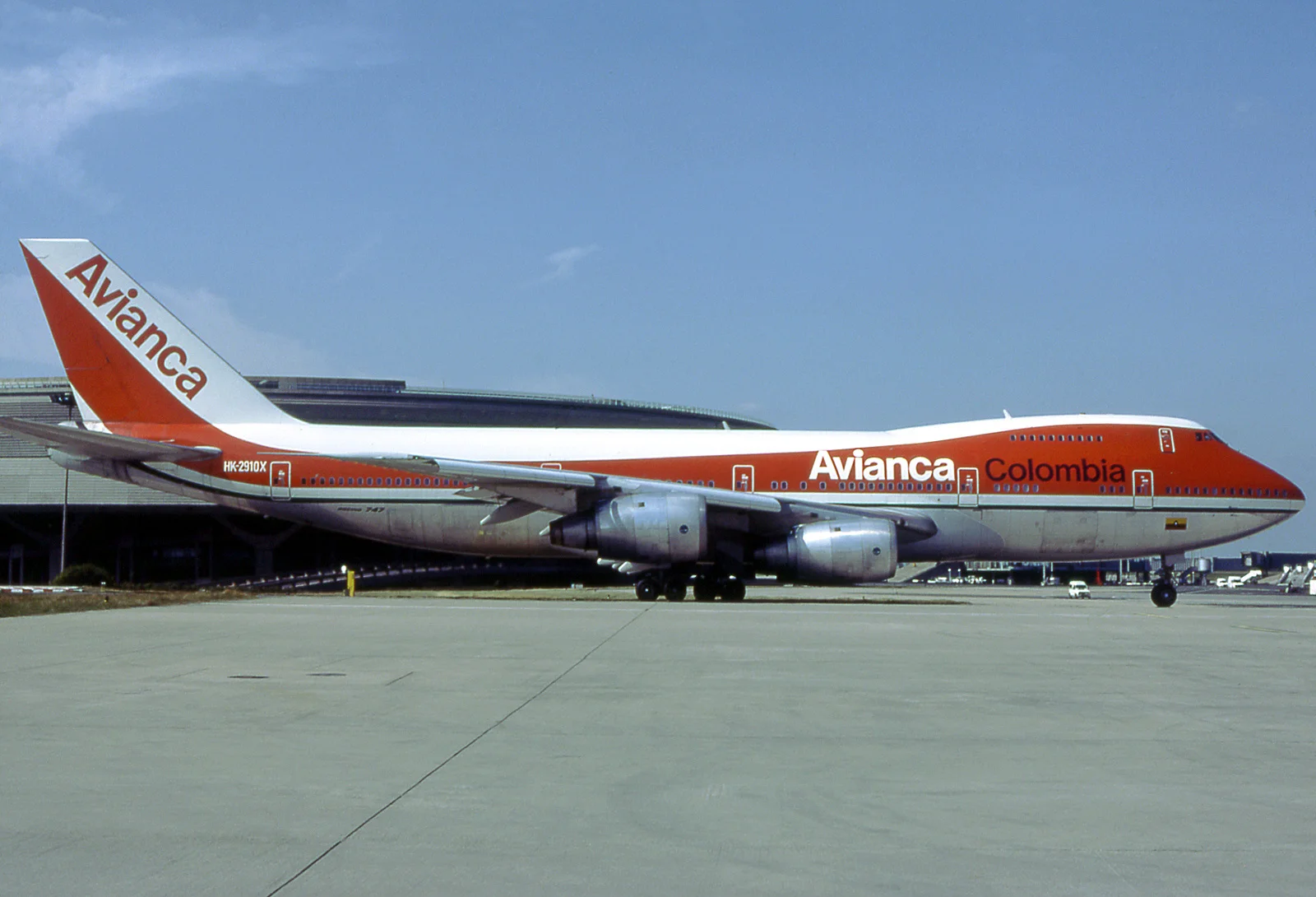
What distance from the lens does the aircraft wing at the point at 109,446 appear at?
945 inches

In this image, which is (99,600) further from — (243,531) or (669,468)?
(243,531)

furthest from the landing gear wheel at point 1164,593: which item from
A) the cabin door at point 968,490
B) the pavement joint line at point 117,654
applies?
the pavement joint line at point 117,654

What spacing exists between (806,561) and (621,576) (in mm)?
28817

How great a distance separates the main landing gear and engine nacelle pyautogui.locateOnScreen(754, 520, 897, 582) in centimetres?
189

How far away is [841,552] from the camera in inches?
899

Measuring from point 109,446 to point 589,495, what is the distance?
33.7 feet

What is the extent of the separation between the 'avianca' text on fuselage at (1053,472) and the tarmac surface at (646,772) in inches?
557

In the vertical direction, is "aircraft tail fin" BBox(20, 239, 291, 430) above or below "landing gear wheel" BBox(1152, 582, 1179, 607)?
above

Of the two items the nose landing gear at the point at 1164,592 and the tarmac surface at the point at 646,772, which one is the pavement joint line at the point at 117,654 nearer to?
the tarmac surface at the point at 646,772

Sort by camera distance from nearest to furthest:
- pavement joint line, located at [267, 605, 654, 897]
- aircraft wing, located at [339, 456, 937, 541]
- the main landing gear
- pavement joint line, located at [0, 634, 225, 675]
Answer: pavement joint line, located at [267, 605, 654, 897]
pavement joint line, located at [0, 634, 225, 675]
aircraft wing, located at [339, 456, 937, 541]
the main landing gear

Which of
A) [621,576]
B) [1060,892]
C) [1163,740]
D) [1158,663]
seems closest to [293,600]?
[1158,663]

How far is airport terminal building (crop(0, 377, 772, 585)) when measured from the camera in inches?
1913

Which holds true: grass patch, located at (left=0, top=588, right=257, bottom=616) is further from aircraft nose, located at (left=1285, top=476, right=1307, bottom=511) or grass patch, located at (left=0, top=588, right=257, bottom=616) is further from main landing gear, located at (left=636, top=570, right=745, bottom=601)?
aircraft nose, located at (left=1285, top=476, right=1307, bottom=511)

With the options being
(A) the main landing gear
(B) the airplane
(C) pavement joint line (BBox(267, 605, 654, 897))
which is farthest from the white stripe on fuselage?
(C) pavement joint line (BBox(267, 605, 654, 897))
